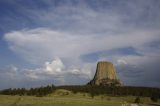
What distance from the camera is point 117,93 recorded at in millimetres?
140625

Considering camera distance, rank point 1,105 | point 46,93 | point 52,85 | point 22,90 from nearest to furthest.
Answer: point 1,105 < point 46,93 < point 22,90 < point 52,85

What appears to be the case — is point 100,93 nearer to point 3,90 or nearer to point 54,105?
point 3,90

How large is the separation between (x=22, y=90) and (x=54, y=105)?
95.7m

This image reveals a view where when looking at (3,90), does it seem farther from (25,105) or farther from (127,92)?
(25,105)

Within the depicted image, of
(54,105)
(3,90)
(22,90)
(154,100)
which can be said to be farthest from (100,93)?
(54,105)

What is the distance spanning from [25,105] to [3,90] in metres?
104

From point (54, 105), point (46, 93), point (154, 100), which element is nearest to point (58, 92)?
point (46, 93)

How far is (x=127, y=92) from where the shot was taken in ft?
471

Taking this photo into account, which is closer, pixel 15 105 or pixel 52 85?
pixel 15 105

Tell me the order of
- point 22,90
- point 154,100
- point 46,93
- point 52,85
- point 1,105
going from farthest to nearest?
point 52,85
point 22,90
point 46,93
point 154,100
point 1,105

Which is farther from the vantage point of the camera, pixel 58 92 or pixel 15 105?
pixel 58 92

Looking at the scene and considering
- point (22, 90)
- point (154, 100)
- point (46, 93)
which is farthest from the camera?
point (22, 90)

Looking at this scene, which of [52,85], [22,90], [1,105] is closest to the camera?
[1,105]

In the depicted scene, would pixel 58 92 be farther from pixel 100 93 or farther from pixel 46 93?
pixel 100 93
